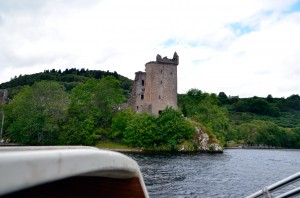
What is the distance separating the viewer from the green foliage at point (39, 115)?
61.8m

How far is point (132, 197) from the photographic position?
2543 mm

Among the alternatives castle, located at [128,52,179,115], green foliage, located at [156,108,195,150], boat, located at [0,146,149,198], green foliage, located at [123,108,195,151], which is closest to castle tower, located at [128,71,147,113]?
castle, located at [128,52,179,115]

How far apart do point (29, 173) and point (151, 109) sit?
2744 inches

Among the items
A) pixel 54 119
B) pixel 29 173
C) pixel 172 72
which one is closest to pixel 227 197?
pixel 29 173

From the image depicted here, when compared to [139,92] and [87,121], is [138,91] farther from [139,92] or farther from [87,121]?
[87,121]

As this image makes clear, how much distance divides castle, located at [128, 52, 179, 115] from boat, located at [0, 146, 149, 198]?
6840 cm

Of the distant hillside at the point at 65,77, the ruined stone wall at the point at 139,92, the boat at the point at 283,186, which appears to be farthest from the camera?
the distant hillside at the point at 65,77

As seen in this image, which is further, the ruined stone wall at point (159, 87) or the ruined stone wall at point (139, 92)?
the ruined stone wall at point (139, 92)

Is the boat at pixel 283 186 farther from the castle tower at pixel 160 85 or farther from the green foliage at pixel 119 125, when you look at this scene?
the castle tower at pixel 160 85

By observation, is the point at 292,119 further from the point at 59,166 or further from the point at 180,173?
the point at 59,166

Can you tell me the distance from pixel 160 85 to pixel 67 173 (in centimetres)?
7005

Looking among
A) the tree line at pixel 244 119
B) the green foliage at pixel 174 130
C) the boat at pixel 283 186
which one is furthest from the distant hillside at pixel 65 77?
the boat at pixel 283 186

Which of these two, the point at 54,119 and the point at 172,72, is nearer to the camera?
the point at 54,119

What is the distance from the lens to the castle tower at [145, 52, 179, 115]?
2808 inches
